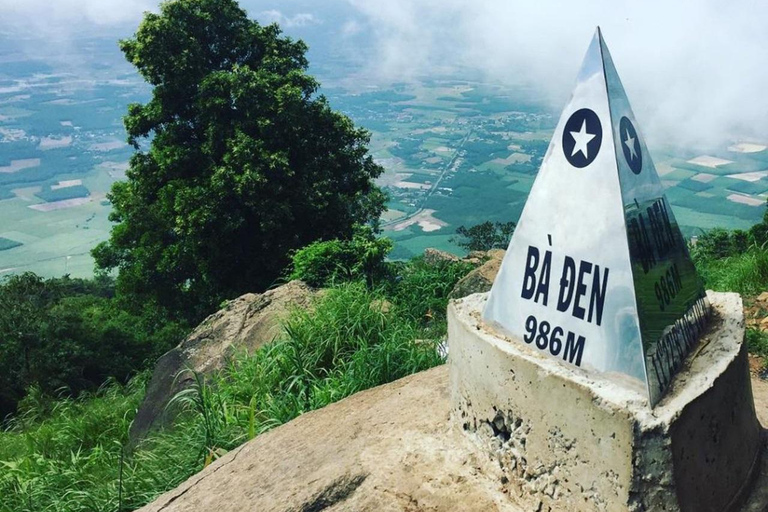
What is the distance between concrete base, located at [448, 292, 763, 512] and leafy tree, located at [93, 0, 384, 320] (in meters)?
7.52

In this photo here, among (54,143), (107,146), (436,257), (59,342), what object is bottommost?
(59,342)

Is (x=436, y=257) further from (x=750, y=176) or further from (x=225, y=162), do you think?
(x=750, y=176)

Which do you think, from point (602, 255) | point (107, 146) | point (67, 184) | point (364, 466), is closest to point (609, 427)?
point (602, 255)

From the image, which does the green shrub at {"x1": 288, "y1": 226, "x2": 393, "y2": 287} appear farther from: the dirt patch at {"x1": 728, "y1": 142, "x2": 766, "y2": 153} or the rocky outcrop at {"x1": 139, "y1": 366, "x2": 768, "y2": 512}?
the dirt patch at {"x1": 728, "y1": 142, "x2": 766, "y2": 153}

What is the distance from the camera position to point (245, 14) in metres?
12.1

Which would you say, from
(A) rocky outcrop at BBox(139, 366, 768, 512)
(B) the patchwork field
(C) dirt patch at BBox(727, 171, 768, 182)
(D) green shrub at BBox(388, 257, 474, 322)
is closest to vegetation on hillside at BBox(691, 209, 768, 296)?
(A) rocky outcrop at BBox(139, 366, 768, 512)

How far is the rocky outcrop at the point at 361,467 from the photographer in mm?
3273

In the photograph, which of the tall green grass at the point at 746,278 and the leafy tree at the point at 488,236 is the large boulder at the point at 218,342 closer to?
the tall green grass at the point at 746,278

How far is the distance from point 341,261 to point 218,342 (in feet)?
7.42

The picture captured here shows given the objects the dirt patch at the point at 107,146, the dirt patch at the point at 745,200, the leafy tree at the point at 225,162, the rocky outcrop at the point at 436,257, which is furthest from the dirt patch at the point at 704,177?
the dirt patch at the point at 107,146

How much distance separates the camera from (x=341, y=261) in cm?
869

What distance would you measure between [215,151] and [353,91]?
68139 mm

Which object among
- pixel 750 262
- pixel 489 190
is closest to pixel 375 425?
pixel 750 262

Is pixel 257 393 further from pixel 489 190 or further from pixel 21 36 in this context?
pixel 21 36
